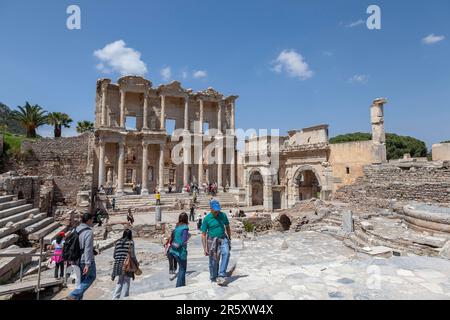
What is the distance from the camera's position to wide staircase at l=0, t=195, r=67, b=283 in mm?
7203

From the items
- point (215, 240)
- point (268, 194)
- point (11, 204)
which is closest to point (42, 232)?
point (11, 204)

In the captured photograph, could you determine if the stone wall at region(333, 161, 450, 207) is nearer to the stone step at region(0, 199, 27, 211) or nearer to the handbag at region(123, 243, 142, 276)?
the handbag at region(123, 243, 142, 276)

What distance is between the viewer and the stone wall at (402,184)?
14.0 metres

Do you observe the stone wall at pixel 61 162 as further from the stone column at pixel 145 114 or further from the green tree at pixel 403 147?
the green tree at pixel 403 147

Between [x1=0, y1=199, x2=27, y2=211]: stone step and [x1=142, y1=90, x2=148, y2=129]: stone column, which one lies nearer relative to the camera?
[x1=0, y1=199, x2=27, y2=211]: stone step

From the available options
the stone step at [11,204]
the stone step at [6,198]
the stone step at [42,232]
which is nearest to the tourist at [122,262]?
the stone step at [42,232]

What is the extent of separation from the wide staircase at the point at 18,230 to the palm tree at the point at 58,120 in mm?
19058

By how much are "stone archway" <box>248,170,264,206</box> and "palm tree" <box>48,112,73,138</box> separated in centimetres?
2118

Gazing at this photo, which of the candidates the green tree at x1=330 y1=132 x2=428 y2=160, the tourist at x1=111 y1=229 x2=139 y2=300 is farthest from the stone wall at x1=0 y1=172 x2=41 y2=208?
the green tree at x1=330 y1=132 x2=428 y2=160

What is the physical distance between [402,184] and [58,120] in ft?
105

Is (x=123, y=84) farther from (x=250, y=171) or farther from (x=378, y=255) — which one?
(x=378, y=255)

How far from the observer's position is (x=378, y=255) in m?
6.65
